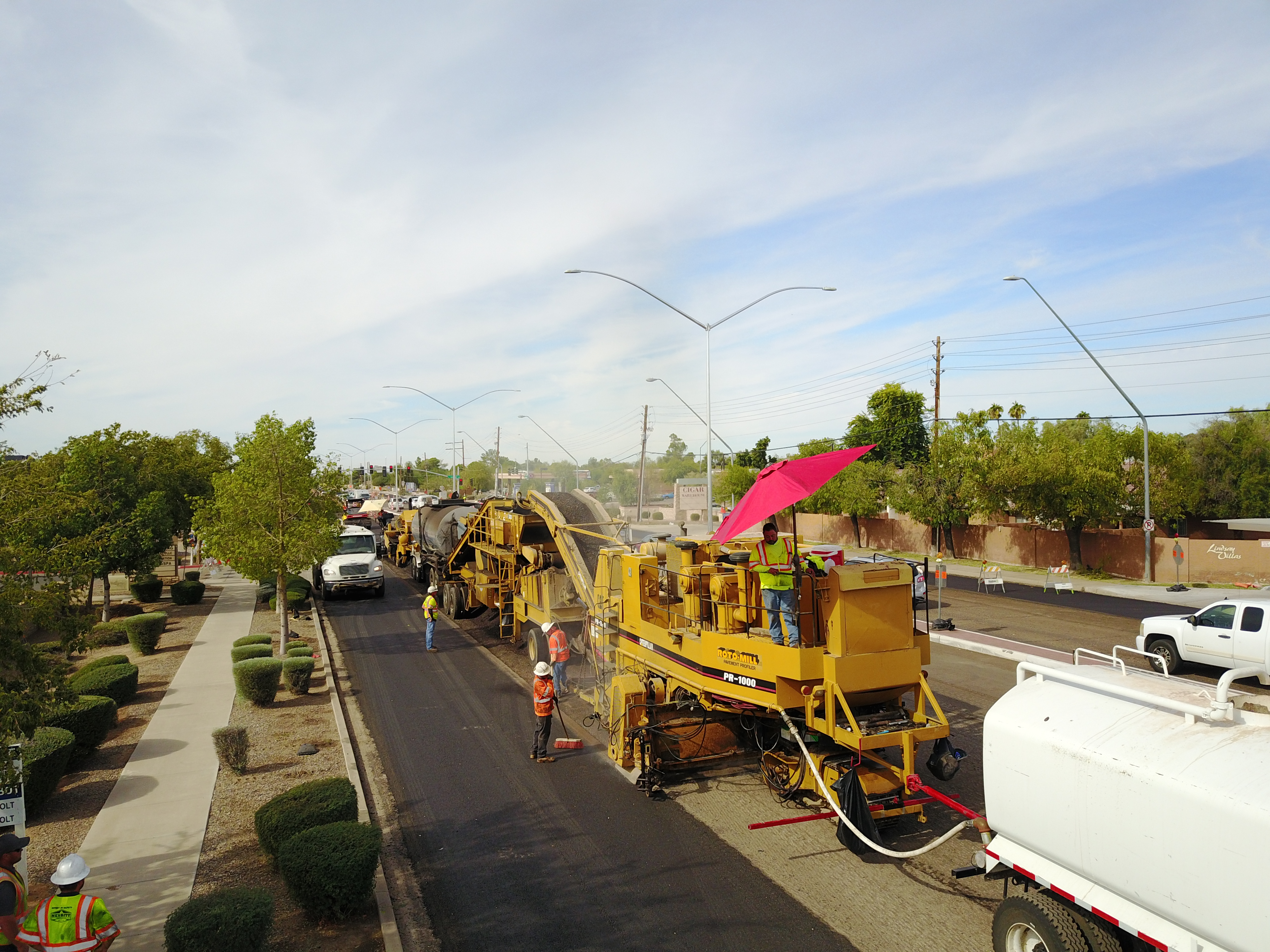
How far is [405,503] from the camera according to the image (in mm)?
52031

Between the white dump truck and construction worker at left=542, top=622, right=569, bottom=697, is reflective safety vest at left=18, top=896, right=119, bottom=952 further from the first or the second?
construction worker at left=542, top=622, right=569, bottom=697

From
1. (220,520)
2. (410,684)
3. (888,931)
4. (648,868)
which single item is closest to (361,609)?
(220,520)

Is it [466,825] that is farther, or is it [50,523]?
[466,825]

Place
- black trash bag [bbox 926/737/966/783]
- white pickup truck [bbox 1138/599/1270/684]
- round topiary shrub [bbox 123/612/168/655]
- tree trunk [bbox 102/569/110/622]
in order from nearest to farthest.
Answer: black trash bag [bbox 926/737/966/783]
white pickup truck [bbox 1138/599/1270/684]
round topiary shrub [bbox 123/612/168/655]
tree trunk [bbox 102/569/110/622]

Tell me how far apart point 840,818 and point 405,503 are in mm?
47402

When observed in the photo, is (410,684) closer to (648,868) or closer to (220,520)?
(220,520)

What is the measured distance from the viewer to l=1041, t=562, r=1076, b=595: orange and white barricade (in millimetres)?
26578

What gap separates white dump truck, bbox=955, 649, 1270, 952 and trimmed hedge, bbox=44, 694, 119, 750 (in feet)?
36.2

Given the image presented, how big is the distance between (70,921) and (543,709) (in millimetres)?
6079

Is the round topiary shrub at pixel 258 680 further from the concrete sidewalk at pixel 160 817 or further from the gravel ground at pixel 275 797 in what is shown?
the concrete sidewalk at pixel 160 817

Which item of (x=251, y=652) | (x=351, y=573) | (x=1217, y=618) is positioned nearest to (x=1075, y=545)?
(x=1217, y=618)

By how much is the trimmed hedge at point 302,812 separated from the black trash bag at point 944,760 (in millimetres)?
5659

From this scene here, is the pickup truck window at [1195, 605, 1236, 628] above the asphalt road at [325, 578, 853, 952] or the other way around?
above

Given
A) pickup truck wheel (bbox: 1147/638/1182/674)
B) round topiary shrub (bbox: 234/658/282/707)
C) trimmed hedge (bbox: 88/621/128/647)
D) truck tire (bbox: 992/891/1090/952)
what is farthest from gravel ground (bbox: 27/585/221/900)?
pickup truck wheel (bbox: 1147/638/1182/674)
